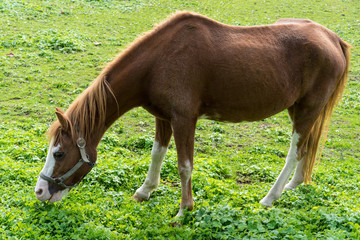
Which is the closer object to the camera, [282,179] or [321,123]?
[282,179]

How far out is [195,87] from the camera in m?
4.99

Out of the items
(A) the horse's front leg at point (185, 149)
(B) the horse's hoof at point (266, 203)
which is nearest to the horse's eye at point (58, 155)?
(A) the horse's front leg at point (185, 149)

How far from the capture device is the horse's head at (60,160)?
15.4 feet

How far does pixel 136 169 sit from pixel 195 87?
77.9 inches

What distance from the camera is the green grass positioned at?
476 cm

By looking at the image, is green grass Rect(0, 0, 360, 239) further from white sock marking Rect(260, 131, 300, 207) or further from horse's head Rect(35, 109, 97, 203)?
horse's head Rect(35, 109, 97, 203)

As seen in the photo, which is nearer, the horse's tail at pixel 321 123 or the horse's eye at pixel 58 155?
the horse's eye at pixel 58 155

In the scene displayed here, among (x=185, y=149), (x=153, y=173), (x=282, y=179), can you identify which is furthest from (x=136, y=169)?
(x=282, y=179)

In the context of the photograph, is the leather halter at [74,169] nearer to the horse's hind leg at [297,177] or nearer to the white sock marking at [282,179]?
the white sock marking at [282,179]

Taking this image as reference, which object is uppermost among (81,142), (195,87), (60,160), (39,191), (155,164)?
(195,87)

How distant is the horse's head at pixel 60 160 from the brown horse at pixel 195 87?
0.01 metres

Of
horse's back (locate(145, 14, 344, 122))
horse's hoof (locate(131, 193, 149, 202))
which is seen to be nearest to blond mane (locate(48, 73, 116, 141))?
horse's back (locate(145, 14, 344, 122))

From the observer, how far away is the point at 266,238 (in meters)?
4.59

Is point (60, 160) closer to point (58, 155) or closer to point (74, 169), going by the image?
point (58, 155)
